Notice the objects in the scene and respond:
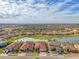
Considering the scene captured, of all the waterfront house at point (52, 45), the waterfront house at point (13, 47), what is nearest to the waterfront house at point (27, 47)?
the waterfront house at point (13, 47)

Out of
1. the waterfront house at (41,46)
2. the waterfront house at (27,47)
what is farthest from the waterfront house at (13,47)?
the waterfront house at (41,46)

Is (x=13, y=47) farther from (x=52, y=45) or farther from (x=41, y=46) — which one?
(x=52, y=45)

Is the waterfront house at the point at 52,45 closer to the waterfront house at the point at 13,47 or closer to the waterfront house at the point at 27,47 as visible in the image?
the waterfront house at the point at 27,47

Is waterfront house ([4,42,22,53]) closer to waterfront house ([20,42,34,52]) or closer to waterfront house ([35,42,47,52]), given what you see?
waterfront house ([20,42,34,52])

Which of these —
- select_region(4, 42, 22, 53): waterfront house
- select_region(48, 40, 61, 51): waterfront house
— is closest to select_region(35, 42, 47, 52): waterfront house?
select_region(48, 40, 61, 51): waterfront house

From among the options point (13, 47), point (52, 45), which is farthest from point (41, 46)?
point (13, 47)

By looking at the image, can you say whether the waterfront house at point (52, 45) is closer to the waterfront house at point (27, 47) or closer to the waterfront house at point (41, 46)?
the waterfront house at point (41, 46)

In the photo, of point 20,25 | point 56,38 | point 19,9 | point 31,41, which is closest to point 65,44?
point 56,38

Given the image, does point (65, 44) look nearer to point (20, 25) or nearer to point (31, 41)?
point (31, 41)

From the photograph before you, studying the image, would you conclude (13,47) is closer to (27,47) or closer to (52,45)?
(27,47)

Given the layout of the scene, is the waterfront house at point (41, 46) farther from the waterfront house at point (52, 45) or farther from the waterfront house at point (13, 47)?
the waterfront house at point (13, 47)

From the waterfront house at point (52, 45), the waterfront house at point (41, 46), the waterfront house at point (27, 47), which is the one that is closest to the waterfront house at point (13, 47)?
the waterfront house at point (27, 47)
